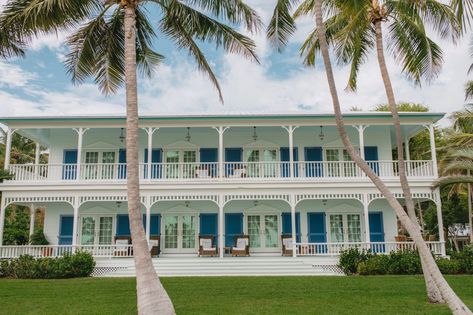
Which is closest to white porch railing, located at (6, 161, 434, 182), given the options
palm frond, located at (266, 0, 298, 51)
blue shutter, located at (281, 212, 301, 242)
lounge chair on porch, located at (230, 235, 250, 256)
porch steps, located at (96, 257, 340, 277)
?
blue shutter, located at (281, 212, 301, 242)

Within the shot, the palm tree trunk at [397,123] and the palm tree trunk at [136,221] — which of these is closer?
the palm tree trunk at [136,221]

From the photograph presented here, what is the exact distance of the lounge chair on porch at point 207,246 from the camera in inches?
664

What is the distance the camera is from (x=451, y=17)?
411 inches

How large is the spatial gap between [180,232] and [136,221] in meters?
11.1

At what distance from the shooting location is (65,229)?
18453 mm

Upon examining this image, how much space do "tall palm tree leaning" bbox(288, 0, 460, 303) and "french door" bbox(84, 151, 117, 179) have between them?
9524mm

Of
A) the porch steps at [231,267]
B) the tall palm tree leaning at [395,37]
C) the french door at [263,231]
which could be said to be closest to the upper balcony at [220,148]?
the french door at [263,231]

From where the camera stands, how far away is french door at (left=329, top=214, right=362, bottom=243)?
18281 millimetres

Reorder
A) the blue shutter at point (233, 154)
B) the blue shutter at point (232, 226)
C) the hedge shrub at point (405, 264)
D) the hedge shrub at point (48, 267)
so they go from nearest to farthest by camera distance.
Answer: the hedge shrub at point (405, 264), the hedge shrub at point (48, 267), the blue shutter at point (232, 226), the blue shutter at point (233, 154)

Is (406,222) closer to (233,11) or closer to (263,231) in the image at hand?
(233,11)

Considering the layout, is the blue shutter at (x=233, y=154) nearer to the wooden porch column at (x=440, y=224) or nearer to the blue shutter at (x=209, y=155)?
the blue shutter at (x=209, y=155)

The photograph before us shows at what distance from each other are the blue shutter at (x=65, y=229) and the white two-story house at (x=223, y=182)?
4cm

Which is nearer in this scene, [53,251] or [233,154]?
[53,251]

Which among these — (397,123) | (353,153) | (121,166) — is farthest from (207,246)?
(353,153)
